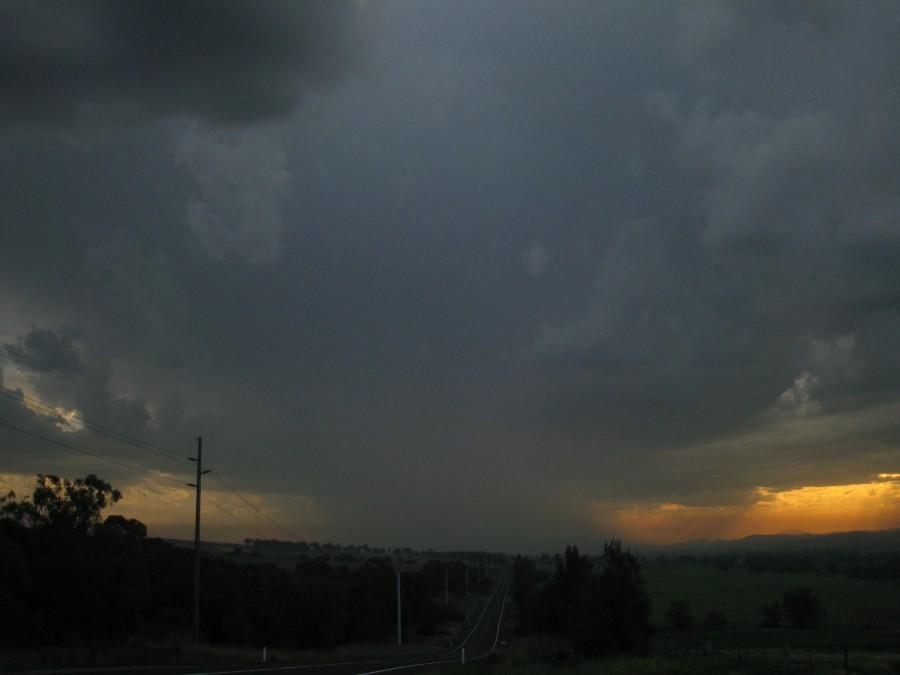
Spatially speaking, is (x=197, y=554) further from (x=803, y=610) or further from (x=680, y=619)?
(x=803, y=610)

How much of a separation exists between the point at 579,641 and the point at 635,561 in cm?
612

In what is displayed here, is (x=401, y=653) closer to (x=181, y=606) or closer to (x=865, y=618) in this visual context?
(x=181, y=606)

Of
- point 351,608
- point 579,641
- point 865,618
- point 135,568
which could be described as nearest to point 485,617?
point 351,608

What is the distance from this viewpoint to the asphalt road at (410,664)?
26094 mm

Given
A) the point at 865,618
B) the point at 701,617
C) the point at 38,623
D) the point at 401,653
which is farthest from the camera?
the point at 701,617

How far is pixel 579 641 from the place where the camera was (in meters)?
47.4

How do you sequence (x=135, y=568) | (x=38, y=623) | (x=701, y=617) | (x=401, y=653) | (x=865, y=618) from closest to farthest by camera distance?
(x=38, y=623)
(x=135, y=568)
(x=401, y=653)
(x=865, y=618)
(x=701, y=617)

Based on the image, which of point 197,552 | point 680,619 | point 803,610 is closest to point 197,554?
point 197,552

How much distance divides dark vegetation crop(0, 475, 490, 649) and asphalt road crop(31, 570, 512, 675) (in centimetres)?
879

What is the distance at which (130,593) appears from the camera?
144 feet

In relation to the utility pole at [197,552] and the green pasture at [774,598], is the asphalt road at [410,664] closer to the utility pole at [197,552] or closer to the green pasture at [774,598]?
the utility pole at [197,552]

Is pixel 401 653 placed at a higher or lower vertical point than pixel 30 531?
lower

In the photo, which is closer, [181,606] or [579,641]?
[579,641]

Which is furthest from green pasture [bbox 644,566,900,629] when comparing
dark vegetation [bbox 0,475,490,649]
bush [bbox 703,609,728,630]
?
dark vegetation [bbox 0,475,490,649]
